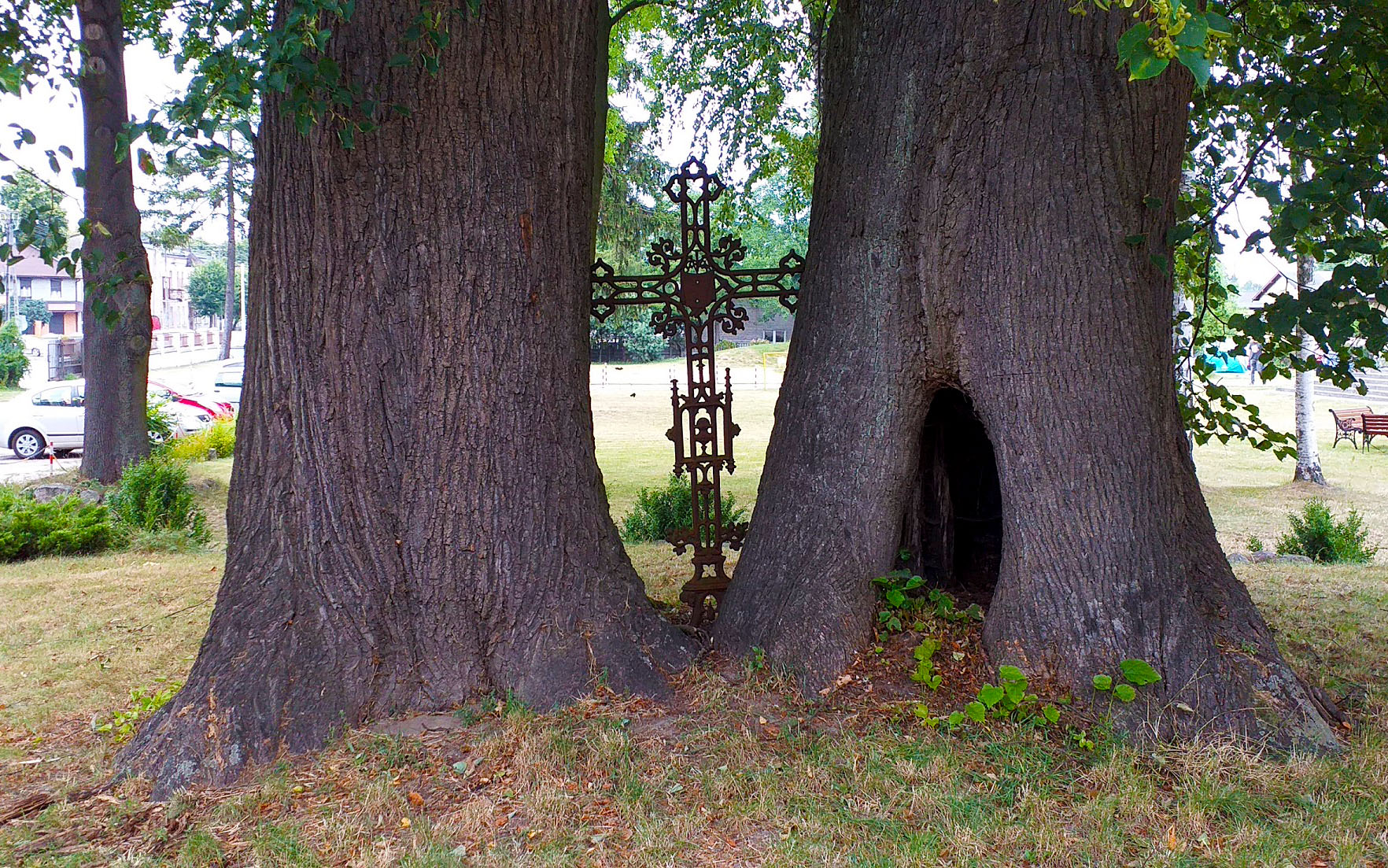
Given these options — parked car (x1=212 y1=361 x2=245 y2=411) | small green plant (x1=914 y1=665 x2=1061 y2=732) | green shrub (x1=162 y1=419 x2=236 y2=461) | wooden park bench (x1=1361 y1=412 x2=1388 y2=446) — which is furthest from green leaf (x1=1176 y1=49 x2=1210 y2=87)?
parked car (x1=212 y1=361 x2=245 y2=411)

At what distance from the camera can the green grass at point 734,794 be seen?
307cm

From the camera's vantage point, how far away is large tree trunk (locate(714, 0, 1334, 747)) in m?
3.79

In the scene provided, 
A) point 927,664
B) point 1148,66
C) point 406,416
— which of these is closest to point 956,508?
point 927,664

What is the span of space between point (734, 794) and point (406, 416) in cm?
196

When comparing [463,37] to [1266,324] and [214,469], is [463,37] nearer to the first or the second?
[1266,324]

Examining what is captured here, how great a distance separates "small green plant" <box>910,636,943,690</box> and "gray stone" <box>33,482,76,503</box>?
33.7ft

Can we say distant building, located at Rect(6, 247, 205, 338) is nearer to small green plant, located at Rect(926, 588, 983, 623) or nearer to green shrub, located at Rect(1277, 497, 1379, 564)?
green shrub, located at Rect(1277, 497, 1379, 564)

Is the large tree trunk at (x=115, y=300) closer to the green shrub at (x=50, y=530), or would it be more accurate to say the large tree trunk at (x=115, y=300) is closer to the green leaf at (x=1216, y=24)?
the green shrub at (x=50, y=530)

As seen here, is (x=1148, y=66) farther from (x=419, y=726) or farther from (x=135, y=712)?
(x=135, y=712)

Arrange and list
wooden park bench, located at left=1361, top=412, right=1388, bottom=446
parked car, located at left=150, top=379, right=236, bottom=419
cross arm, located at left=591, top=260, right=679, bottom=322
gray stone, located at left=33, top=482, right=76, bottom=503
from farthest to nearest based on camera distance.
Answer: parked car, located at left=150, top=379, right=236, bottom=419
wooden park bench, located at left=1361, top=412, right=1388, bottom=446
gray stone, located at left=33, top=482, right=76, bottom=503
cross arm, located at left=591, top=260, right=679, bottom=322

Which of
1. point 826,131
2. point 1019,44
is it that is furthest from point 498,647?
point 1019,44

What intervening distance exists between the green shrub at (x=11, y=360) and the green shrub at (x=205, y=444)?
25148 mm

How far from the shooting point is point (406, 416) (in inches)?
153

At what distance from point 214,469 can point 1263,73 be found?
1487 cm
